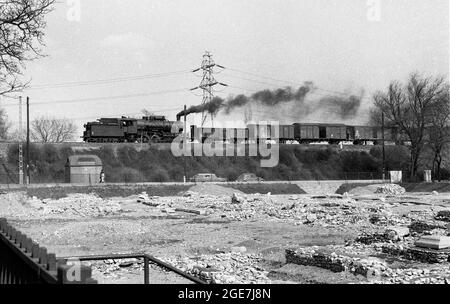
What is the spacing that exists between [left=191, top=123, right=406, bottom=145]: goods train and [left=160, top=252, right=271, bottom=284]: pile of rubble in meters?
44.3

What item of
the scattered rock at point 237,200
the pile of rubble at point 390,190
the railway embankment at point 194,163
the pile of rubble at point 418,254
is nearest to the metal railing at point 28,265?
the pile of rubble at point 418,254

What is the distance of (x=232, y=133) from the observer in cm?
6044

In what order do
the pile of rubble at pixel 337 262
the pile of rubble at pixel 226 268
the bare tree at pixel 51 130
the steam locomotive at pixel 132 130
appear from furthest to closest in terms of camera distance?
the bare tree at pixel 51 130 < the steam locomotive at pixel 132 130 < the pile of rubble at pixel 337 262 < the pile of rubble at pixel 226 268

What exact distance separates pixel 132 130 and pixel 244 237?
135ft

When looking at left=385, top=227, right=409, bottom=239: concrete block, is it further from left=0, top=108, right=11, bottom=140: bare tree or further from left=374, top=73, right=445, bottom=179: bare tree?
left=0, top=108, right=11, bottom=140: bare tree

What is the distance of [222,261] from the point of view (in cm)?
1227

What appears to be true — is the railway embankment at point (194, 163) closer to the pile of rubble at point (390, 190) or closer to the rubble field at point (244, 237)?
the pile of rubble at point (390, 190)

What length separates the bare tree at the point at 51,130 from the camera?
83375 millimetres

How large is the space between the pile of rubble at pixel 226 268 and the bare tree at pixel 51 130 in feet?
250

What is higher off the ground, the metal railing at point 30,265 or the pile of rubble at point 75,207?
the metal railing at point 30,265

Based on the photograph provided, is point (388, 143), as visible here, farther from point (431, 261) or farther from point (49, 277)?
point (49, 277)

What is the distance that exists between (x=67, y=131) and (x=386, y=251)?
78022 mm
